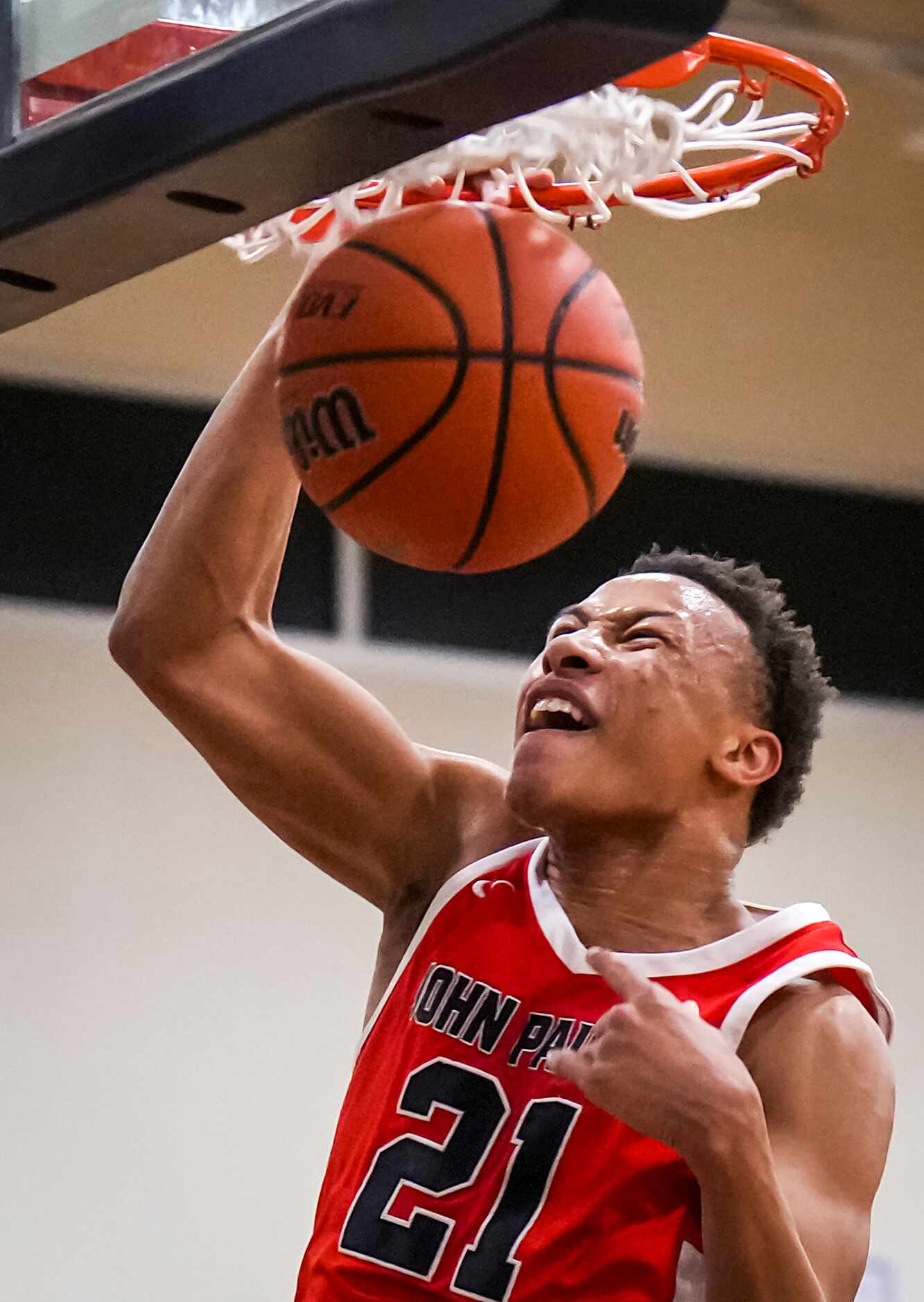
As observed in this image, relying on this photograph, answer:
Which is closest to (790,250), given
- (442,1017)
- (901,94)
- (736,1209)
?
(901,94)

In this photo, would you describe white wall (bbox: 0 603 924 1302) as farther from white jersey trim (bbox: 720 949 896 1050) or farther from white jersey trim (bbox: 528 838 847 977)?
white jersey trim (bbox: 720 949 896 1050)

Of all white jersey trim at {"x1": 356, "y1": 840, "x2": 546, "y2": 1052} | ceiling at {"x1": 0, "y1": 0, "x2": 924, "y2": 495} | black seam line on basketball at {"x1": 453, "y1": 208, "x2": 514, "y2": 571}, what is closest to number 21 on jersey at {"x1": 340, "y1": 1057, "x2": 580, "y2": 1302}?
white jersey trim at {"x1": 356, "y1": 840, "x2": 546, "y2": 1052}

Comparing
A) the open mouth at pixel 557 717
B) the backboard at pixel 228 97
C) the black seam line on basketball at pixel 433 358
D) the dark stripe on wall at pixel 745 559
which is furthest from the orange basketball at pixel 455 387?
the dark stripe on wall at pixel 745 559

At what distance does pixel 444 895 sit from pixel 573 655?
32 centimetres

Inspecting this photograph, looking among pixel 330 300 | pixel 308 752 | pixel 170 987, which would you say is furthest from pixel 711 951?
pixel 170 987

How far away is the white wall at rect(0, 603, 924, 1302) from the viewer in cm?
424

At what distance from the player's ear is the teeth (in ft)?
0.59

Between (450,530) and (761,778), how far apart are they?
23.5 inches

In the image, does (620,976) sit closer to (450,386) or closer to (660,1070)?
(660,1070)

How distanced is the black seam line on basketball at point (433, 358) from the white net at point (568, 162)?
6.1 inches

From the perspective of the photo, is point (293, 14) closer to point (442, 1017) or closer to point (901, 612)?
point (442, 1017)

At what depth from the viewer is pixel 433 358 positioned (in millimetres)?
1683

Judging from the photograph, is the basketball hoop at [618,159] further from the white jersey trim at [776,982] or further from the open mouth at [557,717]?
the white jersey trim at [776,982]

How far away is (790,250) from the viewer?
Answer: 5.11m
